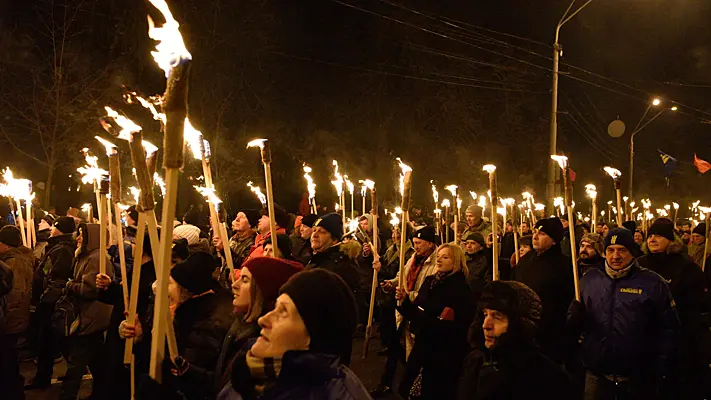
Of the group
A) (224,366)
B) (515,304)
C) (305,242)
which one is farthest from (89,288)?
(515,304)

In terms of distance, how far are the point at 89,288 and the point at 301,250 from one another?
398cm

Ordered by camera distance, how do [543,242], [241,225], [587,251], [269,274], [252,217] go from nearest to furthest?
[269,274]
[543,242]
[587,251]
[241,225]
[252,217]

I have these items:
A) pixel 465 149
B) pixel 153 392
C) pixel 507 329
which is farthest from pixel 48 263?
pixel 465 149

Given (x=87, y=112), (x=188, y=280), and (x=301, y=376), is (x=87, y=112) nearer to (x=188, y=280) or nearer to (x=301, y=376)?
(x=188, y=280)

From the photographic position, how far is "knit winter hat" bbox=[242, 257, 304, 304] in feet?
11.5

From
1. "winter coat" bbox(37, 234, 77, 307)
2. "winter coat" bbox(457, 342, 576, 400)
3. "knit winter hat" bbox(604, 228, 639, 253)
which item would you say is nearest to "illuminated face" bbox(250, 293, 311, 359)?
"winter coat" bbox(457, 342, 576, 400)

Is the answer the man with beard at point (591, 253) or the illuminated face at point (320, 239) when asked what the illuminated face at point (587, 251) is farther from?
the illuminated face at point (320, 239)

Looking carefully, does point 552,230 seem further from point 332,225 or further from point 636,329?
point 332,225

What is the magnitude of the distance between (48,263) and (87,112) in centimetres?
1094

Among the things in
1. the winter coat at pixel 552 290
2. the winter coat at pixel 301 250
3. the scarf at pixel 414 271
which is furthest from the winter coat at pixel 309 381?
the winter coat at pixel 301 250

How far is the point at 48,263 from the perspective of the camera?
7.44m

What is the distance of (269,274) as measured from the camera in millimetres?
3520

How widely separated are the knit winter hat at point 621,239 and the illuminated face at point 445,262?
129cm

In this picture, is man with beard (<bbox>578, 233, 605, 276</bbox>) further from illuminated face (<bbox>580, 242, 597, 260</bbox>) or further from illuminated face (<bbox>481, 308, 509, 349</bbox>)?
illuminated face (<bbox>481, 308, 509, 349</bbox>)
